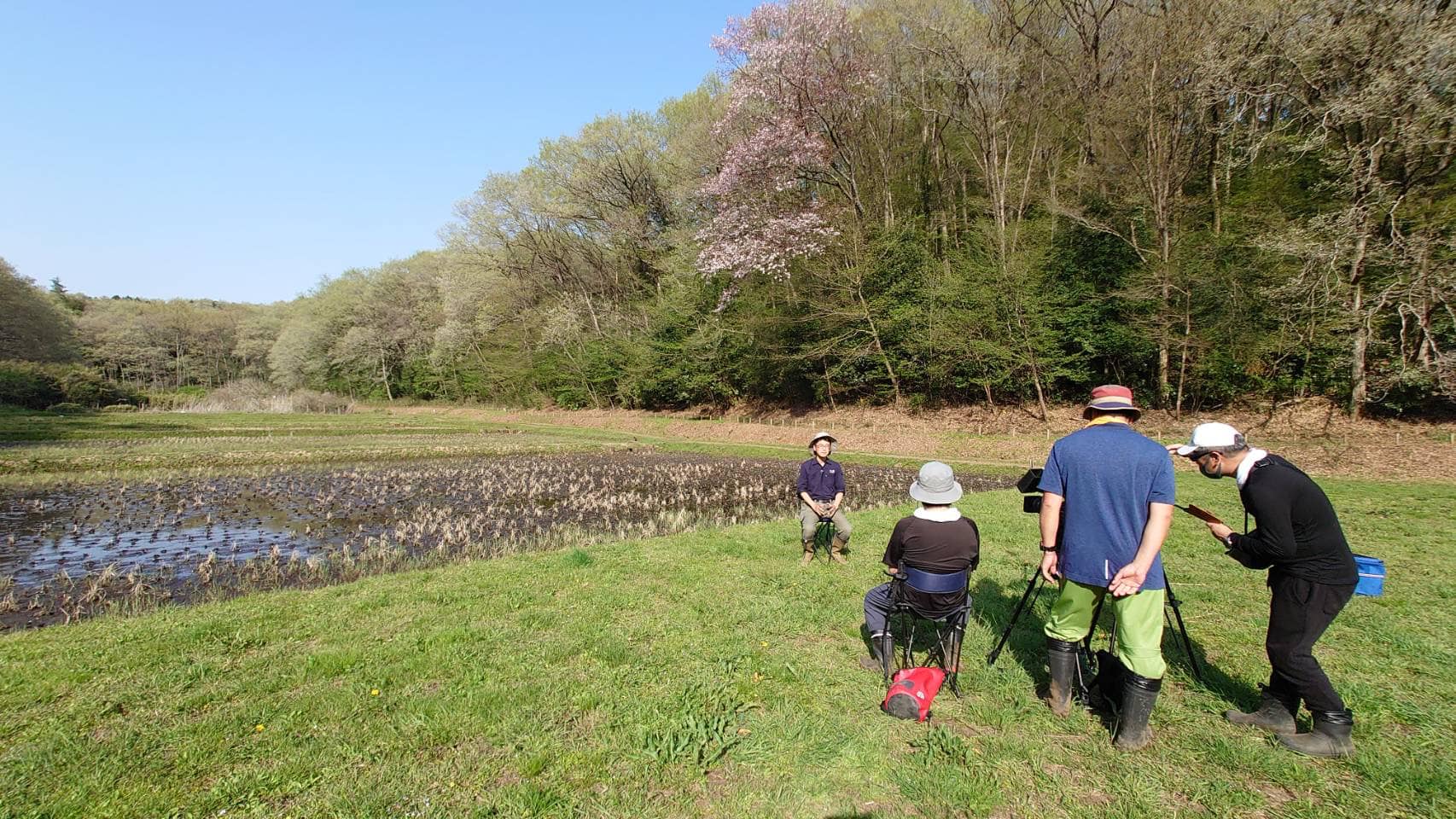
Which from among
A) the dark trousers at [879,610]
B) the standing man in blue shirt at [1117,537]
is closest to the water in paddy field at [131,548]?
the dark trousers at [879,610]

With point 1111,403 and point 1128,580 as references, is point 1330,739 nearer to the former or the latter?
point 1128,580

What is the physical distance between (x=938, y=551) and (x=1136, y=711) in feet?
4.73

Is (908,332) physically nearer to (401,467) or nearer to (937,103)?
(937,103)

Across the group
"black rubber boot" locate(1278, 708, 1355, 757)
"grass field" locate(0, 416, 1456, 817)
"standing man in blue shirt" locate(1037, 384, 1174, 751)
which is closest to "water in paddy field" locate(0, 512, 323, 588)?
"grass field" locate(0, 416, 1456, 817)

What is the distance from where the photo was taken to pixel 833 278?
27.2 meters

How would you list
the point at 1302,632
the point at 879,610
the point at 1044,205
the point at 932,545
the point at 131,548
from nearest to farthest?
the point at 1302,632
the point at 932,545
the point at 879,610
the point at 131,548
the point at 1044,205

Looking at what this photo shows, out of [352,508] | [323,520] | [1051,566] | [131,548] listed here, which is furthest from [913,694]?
[352,508]

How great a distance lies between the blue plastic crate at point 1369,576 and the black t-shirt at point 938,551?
2.15 meters

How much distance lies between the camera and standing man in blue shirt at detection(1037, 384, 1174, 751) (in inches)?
139

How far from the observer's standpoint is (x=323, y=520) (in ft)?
37.9

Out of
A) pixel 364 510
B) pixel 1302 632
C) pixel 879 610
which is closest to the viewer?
pixel 1302 632

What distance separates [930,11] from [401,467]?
26.3m

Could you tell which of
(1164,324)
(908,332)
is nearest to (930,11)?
(908,332)

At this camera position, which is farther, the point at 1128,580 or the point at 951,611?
the point at 951,611
